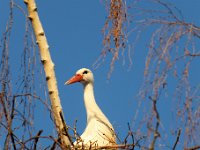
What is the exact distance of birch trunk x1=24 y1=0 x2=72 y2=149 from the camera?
4.13 m

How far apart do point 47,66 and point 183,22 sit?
3.44ft

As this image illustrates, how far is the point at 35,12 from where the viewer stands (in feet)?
15.4

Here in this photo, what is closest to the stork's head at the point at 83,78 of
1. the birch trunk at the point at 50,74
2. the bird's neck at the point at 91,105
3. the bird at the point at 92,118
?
the bird at the point at 92,118

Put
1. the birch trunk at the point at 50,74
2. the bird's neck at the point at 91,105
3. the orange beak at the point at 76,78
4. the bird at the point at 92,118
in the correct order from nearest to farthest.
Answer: the birch trunk at the point at 50,74
the bird at the point at 92,118
the bird's neck at the point at 91,105
the orange beak at the point at 76,78

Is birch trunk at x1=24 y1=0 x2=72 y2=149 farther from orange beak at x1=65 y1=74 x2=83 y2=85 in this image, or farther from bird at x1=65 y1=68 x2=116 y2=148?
orange beak at x1=65 y1=74 x2=83 y2=85

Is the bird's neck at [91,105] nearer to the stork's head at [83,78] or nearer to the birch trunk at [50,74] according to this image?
the stork's head at [83,78]

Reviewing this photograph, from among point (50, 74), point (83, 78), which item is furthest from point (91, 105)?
point (50, 74)

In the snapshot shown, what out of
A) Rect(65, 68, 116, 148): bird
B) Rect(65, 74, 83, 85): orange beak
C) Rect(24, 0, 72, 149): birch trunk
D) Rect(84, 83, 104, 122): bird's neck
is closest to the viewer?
Rect(24, 0, 72, 149): birch trunk

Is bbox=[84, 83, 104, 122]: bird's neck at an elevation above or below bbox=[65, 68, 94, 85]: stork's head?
below

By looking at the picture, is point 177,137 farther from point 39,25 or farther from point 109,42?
point 39,25

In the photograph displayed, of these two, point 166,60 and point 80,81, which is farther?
point 80,81

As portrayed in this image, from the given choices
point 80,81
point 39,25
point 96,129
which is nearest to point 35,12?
point 39,25

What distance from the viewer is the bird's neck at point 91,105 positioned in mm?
8261

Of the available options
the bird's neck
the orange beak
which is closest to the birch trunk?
the bird's neck
